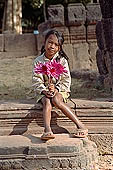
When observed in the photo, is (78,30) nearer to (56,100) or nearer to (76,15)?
(76,15)

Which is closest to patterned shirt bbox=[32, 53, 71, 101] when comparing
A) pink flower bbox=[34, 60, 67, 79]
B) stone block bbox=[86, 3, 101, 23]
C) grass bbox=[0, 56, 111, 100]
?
pink flower bbox=[34, 60, 67, 79]

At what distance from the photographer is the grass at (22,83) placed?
5.38 meters

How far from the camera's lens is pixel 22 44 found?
1211cm

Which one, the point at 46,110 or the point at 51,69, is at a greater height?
the point at 51,69

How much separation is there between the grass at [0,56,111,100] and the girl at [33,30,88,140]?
3.78ft

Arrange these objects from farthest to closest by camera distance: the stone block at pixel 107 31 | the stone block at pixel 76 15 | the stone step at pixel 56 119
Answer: the stone block at pixel 76 15, the stone block at pixel 107 31, the stone step at pixel 56 119

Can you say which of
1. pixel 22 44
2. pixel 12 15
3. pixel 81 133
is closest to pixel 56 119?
pixel 81 133

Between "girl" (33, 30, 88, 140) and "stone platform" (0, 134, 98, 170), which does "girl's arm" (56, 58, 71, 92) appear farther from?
"stone platform" (0, 134, 98, 170)

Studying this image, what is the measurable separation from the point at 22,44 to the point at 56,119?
333 inches

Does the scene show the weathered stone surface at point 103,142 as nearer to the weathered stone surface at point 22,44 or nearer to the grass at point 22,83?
the grass at point 22,83

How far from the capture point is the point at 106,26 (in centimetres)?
575

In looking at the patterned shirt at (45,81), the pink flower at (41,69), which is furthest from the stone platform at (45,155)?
the pink flower at (41,69)

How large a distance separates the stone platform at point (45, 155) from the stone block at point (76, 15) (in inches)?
283

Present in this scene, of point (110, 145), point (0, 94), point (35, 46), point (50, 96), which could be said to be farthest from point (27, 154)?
point (35, 46)
